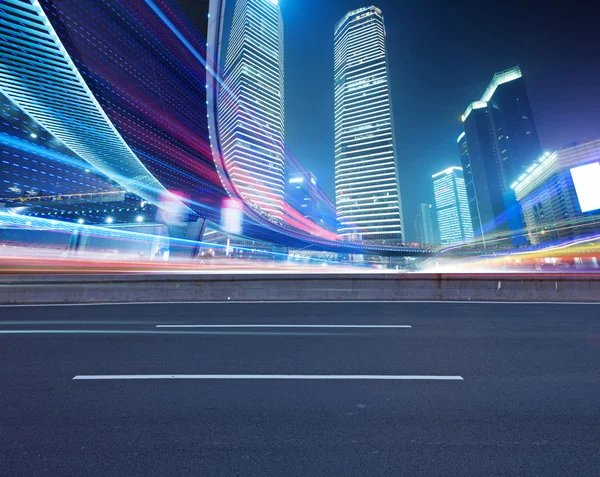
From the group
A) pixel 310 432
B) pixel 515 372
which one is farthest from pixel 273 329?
pixel 515 372

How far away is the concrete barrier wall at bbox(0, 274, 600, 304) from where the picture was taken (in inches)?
419

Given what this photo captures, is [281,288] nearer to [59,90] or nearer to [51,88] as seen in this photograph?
[59,90]

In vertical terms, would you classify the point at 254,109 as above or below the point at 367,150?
above

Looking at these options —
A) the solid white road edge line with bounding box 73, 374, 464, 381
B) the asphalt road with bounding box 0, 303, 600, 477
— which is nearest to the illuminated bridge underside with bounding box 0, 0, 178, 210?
the asphalt road with bounding box 0, 303, 600, 477

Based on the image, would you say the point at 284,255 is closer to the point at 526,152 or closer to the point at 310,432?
the point at 310,432

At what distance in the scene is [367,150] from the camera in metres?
175

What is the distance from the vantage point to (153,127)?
98.0 feet

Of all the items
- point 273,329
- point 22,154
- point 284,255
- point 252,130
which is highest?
point 252,130

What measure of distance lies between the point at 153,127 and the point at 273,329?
31.1 m

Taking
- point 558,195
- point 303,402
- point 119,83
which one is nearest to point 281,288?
point 303,402

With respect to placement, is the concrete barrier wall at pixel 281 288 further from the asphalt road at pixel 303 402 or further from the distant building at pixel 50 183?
the distant building at pixel 50 183

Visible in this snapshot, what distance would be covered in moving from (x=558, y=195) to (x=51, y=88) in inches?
5576

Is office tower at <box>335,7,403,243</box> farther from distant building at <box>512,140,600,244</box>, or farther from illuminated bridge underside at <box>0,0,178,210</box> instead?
illuminated bridge underside at <box>0,0,178,210</box>

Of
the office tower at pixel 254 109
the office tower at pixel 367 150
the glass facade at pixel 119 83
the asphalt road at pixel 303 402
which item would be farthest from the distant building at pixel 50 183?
the office tower at pixel 367 150
